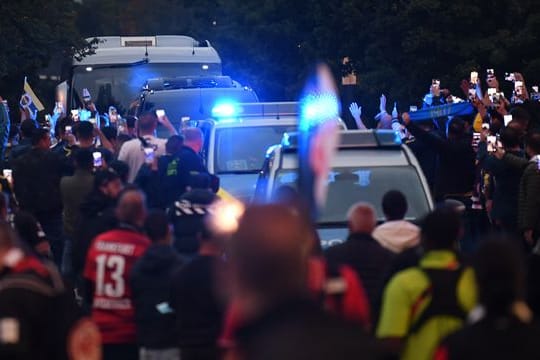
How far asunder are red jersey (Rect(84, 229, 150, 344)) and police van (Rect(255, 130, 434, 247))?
2.96 metres

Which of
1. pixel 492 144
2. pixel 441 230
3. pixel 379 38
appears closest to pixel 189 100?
pixel 492 144

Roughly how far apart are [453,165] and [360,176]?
415 cm

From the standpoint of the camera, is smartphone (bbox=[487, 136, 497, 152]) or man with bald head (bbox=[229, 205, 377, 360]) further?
smartphone (bbox=[487, 136, 497, 152])

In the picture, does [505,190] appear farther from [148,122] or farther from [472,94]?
[148,122]

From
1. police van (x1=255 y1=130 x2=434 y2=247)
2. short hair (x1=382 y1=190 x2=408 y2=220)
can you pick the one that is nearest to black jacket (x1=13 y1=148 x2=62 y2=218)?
police van (x1=255 y1=130 x2=434 y2=247)

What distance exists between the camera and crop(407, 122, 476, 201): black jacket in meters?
16.5

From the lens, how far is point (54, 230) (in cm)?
1443

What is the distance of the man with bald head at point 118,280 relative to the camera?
9055 millimetres

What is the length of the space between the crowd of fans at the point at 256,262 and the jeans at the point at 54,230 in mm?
19

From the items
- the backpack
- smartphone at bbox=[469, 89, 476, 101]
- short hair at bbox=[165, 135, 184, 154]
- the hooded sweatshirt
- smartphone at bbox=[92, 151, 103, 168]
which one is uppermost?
smartphone at bbox=[469, 89, 476, 101]

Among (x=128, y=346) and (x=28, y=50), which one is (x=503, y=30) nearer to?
(x=28, y=50)

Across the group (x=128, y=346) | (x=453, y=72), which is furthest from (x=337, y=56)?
(x=128, y=346)

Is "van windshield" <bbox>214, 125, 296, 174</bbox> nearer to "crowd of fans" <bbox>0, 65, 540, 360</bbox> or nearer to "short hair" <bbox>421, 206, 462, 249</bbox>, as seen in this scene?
"crowd of fans" <bbox>0, 65, 540, 360</bbox>

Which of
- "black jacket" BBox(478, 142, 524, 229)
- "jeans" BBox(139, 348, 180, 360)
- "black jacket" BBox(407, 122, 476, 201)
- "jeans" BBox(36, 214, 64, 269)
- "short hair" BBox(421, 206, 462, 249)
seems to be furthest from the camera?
"black jacket" BBox(407, 122, 476, 201)
